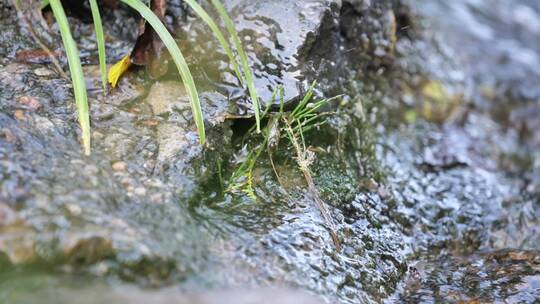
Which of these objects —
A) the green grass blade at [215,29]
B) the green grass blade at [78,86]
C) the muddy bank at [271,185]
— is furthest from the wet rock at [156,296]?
the green grass blade at [215,29]

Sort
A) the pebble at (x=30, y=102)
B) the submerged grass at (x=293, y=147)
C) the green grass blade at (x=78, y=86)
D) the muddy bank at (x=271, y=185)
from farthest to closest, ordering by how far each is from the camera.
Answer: the submerged grass at (x=293, y=147), the pebble at (x=30, y=102), the green grass blade at (x=78, y=86), the muddy bank at (x=271, y=185)

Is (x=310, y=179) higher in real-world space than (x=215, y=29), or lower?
lower

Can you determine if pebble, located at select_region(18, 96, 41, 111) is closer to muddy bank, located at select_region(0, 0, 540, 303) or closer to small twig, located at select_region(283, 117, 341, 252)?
muddy bank, located at select_region(0, 0, 540, 303)

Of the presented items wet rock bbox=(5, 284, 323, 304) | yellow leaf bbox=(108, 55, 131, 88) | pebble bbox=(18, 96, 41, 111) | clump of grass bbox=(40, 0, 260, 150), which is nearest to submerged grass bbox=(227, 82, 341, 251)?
clump of grass bbox=(40, 0, 260, 150)

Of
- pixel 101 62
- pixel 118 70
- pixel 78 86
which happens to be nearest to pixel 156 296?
pixel 78 86

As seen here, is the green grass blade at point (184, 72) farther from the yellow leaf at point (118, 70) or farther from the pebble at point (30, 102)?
the pebble at point (30, 102)

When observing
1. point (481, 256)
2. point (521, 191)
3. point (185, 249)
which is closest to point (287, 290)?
point (185, 249)

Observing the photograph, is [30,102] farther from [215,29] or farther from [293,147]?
[293,147]
